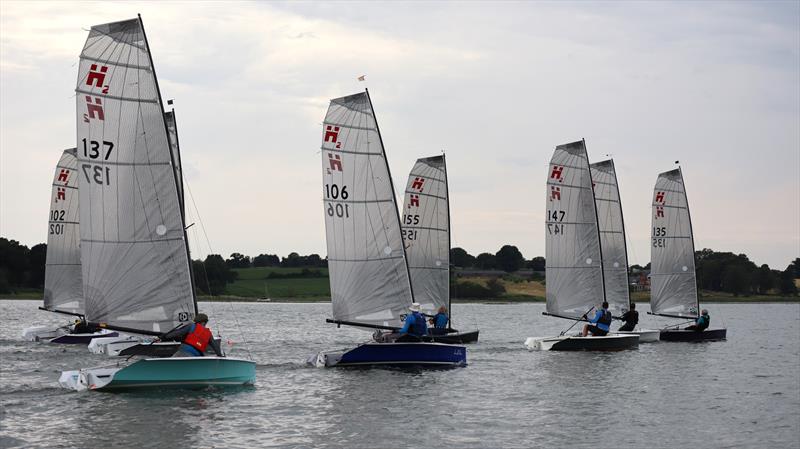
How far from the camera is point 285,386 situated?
27844 mm

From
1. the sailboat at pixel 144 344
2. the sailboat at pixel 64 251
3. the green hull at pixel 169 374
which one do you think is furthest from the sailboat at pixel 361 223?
the sailboat at pixel 64 251

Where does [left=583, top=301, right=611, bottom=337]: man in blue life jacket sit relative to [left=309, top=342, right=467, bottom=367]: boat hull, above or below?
above

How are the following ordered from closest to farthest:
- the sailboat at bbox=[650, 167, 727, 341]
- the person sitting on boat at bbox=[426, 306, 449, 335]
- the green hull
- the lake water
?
1. the lake water
2. the green hull
3. the person sitting on boat at bbox=[426, 306, 449, 335]
4. the sailboat at bbox=[650, 167, 727, 341]

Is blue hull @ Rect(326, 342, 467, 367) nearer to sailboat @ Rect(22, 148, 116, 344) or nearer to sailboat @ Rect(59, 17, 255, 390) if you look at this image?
sailboat @ Rect(59, 17, 255, 390)

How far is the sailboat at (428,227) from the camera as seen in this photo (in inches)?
1831

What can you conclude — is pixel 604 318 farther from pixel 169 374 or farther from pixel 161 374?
pixel 161 374

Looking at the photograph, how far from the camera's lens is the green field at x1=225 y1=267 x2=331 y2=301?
125688 millimetres

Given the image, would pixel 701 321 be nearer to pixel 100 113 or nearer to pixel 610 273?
pixel 610 273

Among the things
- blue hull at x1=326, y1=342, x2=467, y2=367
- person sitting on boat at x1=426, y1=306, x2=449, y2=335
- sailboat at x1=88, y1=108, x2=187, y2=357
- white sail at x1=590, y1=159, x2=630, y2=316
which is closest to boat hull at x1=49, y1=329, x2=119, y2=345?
sailboat at x1=88, y1=108, x2=187, y2=357

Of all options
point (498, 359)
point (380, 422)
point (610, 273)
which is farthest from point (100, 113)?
point (610, 273)

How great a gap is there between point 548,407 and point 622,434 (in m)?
4.04

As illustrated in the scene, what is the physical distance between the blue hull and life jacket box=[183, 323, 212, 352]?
21.2ft

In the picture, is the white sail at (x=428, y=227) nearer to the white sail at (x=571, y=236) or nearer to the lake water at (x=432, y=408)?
the white sail at (x=571, y=236)

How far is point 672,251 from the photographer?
51.1 metres
